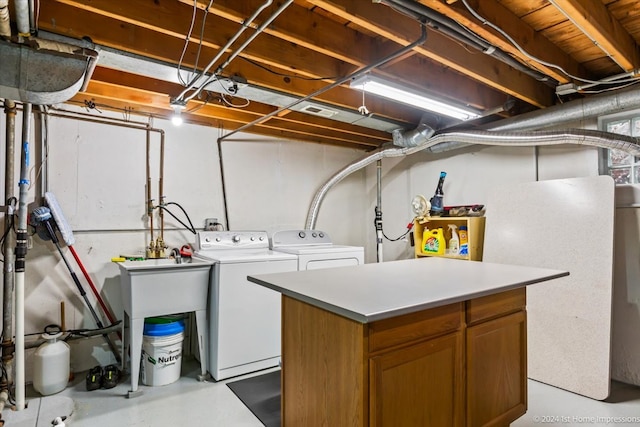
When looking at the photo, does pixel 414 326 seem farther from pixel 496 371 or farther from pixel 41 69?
pixel 41 69

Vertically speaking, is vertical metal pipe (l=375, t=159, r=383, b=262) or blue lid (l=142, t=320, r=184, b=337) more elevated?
vertical metal pipe (l=375, t=159, r=383, b=262)

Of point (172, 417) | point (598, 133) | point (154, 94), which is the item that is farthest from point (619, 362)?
point (154, 94)

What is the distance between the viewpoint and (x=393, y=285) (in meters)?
1.68

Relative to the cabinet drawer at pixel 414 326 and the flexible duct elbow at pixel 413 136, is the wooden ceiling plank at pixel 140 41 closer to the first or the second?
the flexible duct elbow at pixel 413 136

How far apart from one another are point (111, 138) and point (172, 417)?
7.83 ft

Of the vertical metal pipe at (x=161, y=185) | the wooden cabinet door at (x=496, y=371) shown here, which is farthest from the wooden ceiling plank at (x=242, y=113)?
the wooden cabinet door at (x=496, y=371)

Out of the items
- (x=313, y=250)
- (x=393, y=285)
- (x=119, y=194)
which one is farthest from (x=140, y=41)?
(x=313, y=250)

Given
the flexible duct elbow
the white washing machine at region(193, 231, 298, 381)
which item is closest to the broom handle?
the white washing machine at region(193, 231, 298, 381)

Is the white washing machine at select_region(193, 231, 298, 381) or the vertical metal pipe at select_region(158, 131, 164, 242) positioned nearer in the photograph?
the white washing machine at select_region(193, 231, 298, 381)

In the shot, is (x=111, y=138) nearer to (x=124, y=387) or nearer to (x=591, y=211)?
(x=124, y=387)

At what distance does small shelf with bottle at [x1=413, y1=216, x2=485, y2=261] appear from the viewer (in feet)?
10.9

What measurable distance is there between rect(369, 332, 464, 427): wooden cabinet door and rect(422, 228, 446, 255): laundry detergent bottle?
77.8 inches

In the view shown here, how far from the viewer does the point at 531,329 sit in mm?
2840

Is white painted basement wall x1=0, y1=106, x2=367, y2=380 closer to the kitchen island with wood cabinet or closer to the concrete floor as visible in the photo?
the concrete floor
